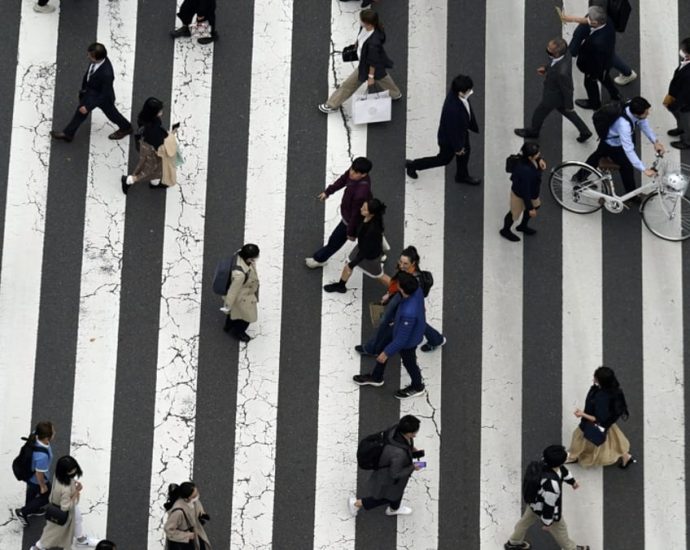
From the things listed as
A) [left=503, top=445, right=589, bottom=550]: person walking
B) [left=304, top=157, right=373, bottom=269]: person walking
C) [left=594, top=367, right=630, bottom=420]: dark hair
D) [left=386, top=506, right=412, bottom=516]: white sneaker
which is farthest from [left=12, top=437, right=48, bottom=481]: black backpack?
[left=594, top=367, right=630, bottom=420]: dark hair

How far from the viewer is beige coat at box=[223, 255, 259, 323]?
15.8m

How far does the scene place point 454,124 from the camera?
17.0m

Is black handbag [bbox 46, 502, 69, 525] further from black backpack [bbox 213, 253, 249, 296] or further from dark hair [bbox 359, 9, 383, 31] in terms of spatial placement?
dark hair [bbox 359, 9, 383, 31]

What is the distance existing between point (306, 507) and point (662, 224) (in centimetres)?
547

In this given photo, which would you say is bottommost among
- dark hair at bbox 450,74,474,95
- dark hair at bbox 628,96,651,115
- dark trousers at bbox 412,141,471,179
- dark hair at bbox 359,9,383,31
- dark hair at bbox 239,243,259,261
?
dark hair at bbox 239,243,259,261

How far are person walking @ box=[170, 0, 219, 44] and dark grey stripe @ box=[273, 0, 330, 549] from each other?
1.05 m

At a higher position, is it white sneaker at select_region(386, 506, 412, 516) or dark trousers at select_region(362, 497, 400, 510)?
dark trousers at select_region(362, 497, 400, 510)

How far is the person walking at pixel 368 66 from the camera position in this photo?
686 inches

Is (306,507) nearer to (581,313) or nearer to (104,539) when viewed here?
(104,539)

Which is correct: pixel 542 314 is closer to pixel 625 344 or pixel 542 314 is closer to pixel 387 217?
pixel 625 344

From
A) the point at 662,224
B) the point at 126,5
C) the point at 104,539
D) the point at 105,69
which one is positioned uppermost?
the point at 126,5

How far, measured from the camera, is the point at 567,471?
594 inches

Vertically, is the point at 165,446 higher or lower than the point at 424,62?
lower

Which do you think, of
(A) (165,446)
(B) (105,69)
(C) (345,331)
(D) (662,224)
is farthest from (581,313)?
(B) (105,69)
